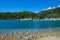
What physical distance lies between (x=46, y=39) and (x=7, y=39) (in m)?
3.62

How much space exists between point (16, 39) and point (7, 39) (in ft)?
2.75

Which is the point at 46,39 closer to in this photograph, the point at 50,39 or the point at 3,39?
the point at 50,39

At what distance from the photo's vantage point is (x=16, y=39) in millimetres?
16359

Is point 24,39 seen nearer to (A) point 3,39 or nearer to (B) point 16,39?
(B) point 16,39

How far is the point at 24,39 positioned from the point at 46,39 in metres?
2.00

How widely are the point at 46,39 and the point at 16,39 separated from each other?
9.14 feet

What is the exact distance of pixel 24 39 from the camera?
1564cm

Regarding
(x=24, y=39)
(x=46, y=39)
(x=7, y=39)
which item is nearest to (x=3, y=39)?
(x=7, y=39)

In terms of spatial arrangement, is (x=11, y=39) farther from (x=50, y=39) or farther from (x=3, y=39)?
(x=50, y=39)

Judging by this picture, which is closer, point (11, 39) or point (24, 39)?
point (24, 39)

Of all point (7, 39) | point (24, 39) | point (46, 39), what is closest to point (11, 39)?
point (7, 39)

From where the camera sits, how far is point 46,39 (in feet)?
52.2

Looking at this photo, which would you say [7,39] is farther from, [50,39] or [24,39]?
[50,39]

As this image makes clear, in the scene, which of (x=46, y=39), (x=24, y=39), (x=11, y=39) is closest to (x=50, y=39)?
(x=46, y=39)
